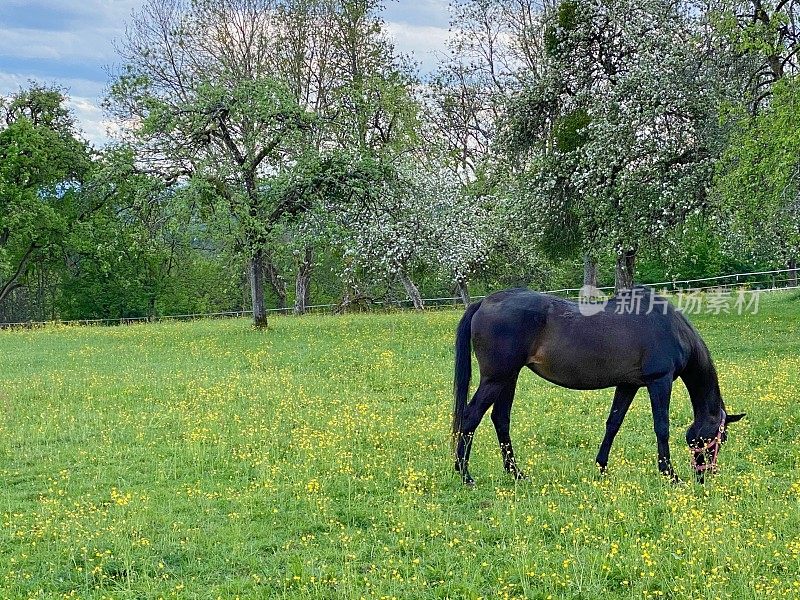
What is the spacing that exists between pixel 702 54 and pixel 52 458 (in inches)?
849

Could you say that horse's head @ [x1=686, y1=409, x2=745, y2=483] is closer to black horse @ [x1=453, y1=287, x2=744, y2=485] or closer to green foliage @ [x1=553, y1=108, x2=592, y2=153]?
black horse @ [x1=453, y1=287, x2=744, y2=485]

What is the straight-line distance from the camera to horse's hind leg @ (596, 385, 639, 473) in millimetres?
8711

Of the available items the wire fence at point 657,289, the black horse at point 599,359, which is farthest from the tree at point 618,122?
the black horse at point 599,359

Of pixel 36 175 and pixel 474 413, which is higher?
pixel 36 175

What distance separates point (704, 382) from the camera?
27.8 feet

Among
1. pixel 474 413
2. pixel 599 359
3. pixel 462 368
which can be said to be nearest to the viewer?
pixel 599 359

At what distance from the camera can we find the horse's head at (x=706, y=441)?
8.26 m

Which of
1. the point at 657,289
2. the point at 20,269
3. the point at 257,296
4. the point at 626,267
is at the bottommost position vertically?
the point at 257,296

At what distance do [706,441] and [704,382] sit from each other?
670mm

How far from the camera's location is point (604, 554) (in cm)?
606

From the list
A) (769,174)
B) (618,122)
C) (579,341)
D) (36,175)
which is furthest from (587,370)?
(36,175)

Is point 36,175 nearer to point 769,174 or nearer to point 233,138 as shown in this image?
point 233,138

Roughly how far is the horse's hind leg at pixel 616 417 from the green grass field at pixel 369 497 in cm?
25

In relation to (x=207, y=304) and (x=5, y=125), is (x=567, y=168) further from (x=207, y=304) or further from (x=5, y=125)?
(x=207, y=304)
